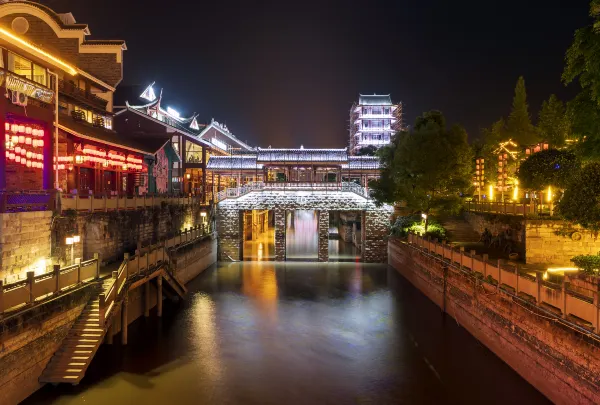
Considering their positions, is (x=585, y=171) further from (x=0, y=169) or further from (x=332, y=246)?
(x=332, y=246)

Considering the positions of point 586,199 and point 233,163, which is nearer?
point 586,199

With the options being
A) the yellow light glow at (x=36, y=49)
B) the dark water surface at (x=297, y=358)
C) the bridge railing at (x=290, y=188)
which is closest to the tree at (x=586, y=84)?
the dark water surface at (x=297, y=358)

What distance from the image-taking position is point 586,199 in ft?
60.8

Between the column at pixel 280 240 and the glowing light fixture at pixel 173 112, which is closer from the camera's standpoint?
the column at pixel 280 240

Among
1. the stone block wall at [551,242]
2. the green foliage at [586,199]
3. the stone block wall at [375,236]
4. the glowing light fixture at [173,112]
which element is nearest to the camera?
the green foliage at [586,199]

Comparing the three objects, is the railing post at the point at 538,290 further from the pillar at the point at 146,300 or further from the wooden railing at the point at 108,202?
the wooden railing at the point at 108,202

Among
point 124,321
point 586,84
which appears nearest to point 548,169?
point 586,84

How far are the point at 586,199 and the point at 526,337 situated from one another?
7771 mm

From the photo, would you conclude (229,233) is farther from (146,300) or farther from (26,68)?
(26,68)

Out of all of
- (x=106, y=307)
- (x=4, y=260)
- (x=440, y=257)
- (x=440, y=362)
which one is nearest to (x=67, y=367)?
(x=106, y=307)

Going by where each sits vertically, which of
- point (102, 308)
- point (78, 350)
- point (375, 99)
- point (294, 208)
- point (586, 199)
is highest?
point (375, 99)

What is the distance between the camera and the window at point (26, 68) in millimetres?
19797

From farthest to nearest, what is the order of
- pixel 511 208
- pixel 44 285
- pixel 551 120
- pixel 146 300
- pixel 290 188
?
1. pixel 551 120
2. pixel 290 188
3. pixel 511 208
4. pixel 146 300
5. pixel 44 285

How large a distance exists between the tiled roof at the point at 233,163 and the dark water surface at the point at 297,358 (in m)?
22.8
